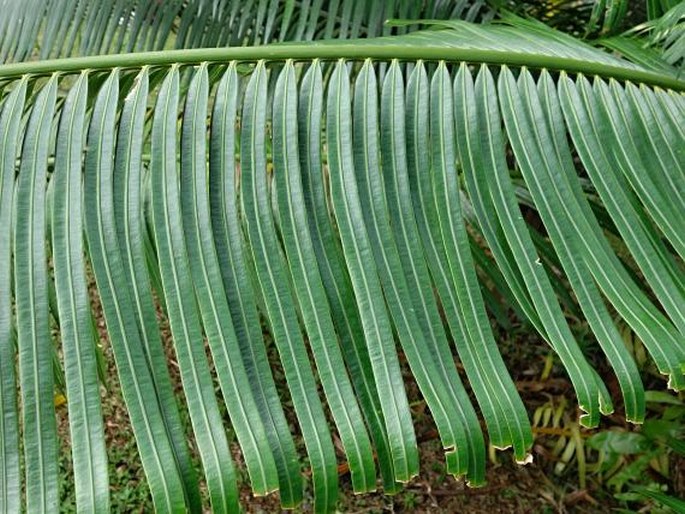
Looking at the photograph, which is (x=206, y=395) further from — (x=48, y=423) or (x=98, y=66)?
(x=98, y=66)

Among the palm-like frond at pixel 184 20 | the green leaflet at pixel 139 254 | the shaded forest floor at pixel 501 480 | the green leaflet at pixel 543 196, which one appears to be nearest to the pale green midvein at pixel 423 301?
the green leaflet at pixel 543 196

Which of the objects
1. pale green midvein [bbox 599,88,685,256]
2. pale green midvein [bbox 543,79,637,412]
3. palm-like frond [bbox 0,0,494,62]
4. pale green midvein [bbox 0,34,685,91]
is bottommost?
pale green midvein [bbox 543,79,637,412]

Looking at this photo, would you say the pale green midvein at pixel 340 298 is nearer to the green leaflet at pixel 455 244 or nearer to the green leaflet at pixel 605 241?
the green leaflet at pixel 455 244

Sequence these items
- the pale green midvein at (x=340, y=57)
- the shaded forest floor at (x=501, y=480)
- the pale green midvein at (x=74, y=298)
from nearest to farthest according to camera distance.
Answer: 1. the pale green midvein at (x=74, y=298)
2. the pale green midvein at (x=340, y=57)
3. the shaded forest floor at (x=501, y=480)

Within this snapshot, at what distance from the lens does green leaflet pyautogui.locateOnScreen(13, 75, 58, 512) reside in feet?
1.95

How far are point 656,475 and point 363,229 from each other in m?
1.29

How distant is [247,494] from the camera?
5.93 feet

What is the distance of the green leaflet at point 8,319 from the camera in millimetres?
597

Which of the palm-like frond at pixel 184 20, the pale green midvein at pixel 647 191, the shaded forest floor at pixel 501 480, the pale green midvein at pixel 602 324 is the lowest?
the shaded forest floor at pixel 501 480

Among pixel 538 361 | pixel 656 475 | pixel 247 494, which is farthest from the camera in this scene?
pixel 538 361

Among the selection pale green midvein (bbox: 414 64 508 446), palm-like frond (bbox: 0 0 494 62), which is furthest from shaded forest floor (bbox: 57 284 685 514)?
pale green midvein (bbox: 414 64 508 446)

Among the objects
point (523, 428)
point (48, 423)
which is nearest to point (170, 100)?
point (48, 423)

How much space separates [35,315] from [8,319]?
0.03m

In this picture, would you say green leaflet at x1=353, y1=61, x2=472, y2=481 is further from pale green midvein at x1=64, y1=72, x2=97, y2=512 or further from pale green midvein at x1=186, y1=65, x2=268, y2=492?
pale green midvein at x1=64, y1=72, x2=97, y2=512
